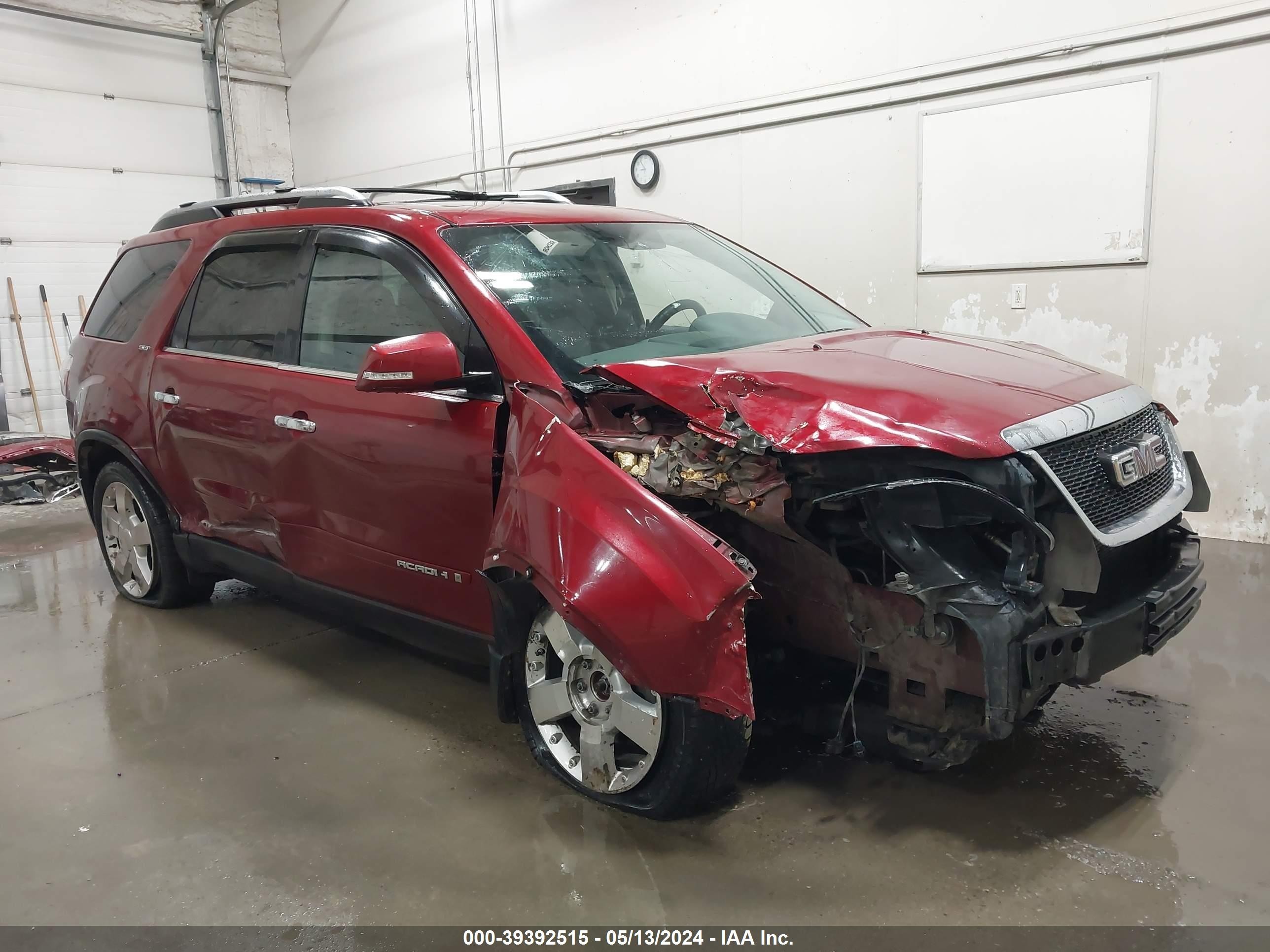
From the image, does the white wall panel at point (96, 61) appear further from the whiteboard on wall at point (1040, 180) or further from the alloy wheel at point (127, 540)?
the whiteboard on wall at point (1040, 180)

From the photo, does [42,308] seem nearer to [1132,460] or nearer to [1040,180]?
[1040,180]

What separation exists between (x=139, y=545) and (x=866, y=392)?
331cm

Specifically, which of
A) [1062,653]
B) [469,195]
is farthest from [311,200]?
[1062,653]

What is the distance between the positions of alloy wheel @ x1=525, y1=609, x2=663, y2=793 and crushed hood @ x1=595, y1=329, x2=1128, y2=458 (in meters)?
0.64

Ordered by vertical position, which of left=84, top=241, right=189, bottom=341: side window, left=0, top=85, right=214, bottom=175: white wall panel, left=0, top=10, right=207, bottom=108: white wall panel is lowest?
left=84, top=241, right=189, bottom=341: side window

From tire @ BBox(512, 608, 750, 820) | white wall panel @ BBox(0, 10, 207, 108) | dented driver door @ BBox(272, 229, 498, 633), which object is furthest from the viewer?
white wall panel @ BBox(0, 10, 207, 108)

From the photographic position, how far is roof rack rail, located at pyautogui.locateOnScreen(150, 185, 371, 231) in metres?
3.13

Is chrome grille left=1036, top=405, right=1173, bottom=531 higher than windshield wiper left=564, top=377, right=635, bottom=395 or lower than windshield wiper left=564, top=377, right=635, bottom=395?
lower

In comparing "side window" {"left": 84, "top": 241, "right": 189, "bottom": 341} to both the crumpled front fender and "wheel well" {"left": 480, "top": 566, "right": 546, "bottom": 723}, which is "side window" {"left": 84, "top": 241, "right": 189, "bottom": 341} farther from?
the crumpled front fender

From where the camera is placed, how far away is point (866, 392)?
6.56 feet

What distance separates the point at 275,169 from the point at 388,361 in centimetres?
929

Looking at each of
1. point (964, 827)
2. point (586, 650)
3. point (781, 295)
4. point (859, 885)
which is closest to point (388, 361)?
point (586, 650)

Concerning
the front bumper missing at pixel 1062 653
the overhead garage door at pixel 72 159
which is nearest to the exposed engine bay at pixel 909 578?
the front bumper missing at pixel 1062 653

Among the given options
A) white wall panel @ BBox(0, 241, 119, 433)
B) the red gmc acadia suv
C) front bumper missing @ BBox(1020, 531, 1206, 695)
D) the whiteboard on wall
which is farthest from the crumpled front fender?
white wall panel @ BBox(0, 241, 119, 433)
